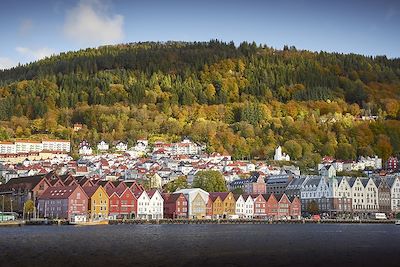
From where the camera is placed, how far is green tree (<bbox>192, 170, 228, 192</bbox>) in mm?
96750

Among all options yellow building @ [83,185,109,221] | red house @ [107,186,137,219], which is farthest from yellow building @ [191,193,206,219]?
yellow building @ [83,185,109,221]

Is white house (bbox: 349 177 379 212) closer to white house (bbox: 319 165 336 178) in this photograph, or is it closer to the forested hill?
white house (bbox: 319 165 336 178)

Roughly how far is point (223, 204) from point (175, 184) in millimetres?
13972

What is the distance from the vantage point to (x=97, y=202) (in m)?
81.2

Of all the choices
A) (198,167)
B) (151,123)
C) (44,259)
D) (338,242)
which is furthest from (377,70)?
(44,259)

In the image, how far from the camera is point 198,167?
11869 centimetres

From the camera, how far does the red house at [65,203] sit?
78.8m

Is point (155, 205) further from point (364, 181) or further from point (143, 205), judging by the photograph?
point (364, 181)

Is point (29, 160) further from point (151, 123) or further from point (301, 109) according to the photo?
point (301, 109)

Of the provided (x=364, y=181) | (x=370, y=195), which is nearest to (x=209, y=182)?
(x=364, y=181)

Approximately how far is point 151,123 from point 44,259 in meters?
110

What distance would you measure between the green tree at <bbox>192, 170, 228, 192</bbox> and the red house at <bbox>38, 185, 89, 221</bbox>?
20995 millimetres

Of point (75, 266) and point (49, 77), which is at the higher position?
point (49, 77)

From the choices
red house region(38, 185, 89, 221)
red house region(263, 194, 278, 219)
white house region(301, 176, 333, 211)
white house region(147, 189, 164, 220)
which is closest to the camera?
red house region(38, 185, 89, 221)
